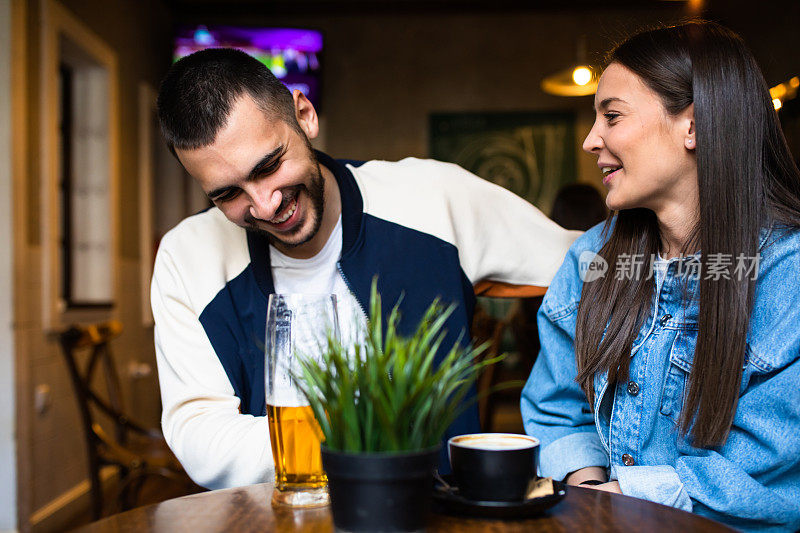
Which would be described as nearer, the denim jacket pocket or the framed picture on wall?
the denim jacket pocket

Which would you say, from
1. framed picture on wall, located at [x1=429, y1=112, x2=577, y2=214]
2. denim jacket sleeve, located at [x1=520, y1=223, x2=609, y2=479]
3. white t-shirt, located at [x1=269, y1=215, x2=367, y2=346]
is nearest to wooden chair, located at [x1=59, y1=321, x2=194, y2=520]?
white t-shirt, located at [x1=269, y1=215, x2=367, y2=346]

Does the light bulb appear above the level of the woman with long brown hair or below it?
above

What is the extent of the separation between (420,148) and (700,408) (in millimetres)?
5223

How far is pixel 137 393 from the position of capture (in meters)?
4.90

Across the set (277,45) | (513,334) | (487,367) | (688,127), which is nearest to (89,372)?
(487,367)

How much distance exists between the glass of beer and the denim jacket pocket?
2.07 ft

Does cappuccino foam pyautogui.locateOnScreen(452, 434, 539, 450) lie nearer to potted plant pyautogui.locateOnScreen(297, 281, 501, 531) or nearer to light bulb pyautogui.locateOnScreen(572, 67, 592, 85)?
potted plant pyautogui.locateOnScreen(297, 281, 501, 531)

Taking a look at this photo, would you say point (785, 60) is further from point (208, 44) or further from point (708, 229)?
point (208, 44)

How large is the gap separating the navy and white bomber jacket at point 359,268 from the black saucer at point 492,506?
1.57 ft

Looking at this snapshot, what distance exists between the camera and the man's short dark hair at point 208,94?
134 cm

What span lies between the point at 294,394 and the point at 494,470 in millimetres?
243

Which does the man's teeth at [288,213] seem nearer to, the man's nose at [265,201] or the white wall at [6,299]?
the man's nose at [265,201]

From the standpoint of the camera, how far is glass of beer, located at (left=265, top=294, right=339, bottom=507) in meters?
0.88

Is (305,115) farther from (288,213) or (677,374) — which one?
(677,374)
